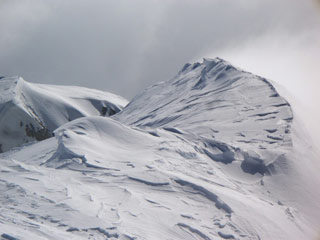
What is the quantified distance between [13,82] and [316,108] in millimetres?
43744

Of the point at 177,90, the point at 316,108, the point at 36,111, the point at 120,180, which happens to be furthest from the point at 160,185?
the point at 36,111

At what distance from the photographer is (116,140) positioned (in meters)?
23.2

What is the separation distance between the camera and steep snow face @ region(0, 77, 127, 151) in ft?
196

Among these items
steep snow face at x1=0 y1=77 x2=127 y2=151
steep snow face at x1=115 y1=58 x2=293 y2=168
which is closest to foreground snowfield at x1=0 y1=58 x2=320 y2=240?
steep snow face at x1=115 y1=58 x2=293 y2=168

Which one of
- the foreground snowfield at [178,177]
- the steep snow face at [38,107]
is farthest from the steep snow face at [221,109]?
the steep snow face at [38,107]

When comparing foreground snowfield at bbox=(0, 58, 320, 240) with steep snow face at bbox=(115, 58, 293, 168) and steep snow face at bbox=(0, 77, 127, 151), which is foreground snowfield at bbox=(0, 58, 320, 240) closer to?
steep snow face at bbox=(115, 58, 293, 168)

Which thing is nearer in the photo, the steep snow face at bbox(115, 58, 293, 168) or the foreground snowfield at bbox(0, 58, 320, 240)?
the foreground snowfield at bbox(0, 58, 320, 240)

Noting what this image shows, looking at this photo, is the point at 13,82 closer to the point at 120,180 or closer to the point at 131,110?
the point at 131,110

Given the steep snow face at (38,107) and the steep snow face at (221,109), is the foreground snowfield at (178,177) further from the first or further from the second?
the steep snow face at (38,107)

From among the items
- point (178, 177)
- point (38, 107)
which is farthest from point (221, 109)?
point (38, 107)

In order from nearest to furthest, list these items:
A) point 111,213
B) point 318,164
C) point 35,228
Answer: point 35,228 < point 111,213 < point 318,164

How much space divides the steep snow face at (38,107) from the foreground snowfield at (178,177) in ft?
104

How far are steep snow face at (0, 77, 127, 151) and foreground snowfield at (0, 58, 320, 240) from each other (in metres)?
31.8

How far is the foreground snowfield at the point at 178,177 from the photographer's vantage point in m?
16.3
